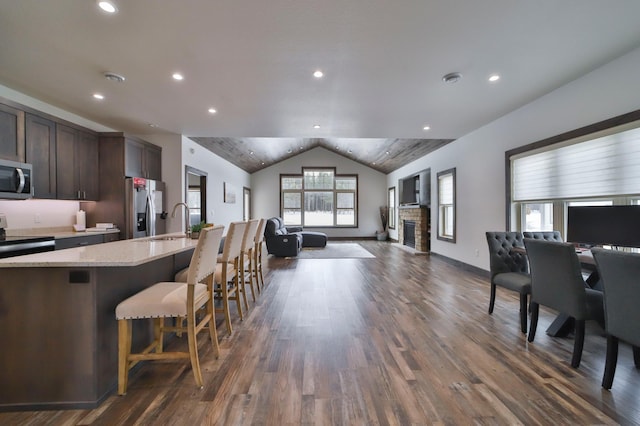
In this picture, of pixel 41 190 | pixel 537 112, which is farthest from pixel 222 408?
pixel 537 112

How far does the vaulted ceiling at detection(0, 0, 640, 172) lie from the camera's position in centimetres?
201

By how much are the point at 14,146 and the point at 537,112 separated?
646 centimetres

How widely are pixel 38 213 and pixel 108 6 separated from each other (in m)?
3.11

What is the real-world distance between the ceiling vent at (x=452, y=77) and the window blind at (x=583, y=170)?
1635 millimetres

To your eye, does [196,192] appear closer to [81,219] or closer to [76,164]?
[81,219]

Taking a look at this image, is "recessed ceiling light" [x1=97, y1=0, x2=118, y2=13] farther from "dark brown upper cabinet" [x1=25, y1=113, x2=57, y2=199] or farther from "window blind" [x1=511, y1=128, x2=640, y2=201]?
"window blind" [x1=511, y1=128, x2=640, y2=201]

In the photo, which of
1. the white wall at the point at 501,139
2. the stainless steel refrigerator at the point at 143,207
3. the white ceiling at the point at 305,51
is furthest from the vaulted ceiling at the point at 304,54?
the stainless steel refrigerator at the point at 143,207

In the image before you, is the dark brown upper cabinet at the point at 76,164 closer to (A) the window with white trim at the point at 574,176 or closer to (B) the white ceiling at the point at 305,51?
(B) the white ceiling at the point at 305,51

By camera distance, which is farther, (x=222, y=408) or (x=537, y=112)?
(x=537, y=112)

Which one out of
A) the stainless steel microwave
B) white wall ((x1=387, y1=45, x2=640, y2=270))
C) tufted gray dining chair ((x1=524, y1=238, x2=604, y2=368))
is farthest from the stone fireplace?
the stainless steel microwave

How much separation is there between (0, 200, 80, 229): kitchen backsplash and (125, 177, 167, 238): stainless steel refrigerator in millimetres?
A: 754

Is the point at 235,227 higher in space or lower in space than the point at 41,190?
lower

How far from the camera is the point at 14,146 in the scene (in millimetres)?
3025

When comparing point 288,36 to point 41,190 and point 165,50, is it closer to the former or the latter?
point 165,50
